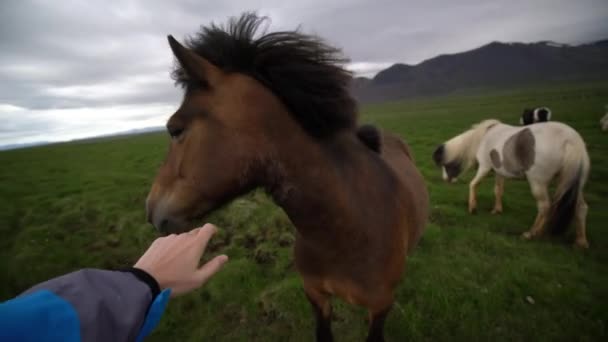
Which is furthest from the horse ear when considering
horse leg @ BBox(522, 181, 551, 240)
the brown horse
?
horse leg @ BBox(522, 181, 551, 240)

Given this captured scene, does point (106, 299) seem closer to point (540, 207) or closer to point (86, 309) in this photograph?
point (86, 309)

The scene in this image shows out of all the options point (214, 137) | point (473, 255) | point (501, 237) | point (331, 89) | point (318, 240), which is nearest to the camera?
point (214, 137)

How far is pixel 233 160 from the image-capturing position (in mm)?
1359

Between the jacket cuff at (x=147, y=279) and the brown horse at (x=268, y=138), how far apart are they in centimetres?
38

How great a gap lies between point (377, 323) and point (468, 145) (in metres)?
6.39

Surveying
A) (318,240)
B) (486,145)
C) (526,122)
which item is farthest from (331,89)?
(526,122)

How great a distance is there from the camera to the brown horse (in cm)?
137

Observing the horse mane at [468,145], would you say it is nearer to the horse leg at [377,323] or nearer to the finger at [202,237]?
the horse leg at [377,323]

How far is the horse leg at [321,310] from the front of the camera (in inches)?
91.9

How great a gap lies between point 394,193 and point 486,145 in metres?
5.48

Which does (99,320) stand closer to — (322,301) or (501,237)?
(322,301)

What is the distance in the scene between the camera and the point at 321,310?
2.45 metres

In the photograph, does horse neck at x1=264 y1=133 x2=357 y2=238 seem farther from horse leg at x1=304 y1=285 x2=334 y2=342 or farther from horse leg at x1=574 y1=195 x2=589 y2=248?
horse leg at x1=574 y1=195 x2=589 y2=248

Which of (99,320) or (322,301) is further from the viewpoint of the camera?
(322,301)
